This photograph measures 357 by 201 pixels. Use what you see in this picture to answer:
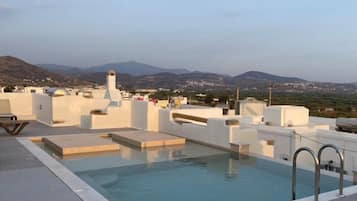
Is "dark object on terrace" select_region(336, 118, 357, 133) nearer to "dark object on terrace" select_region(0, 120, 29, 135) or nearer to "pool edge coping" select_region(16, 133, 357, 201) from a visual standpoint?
"pool edge coping" select_region(16, 133, 357, 201)

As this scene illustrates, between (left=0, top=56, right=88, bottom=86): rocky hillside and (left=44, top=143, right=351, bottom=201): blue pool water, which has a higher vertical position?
(left=0, top=56, right=88, bottom=86): rocky hillside

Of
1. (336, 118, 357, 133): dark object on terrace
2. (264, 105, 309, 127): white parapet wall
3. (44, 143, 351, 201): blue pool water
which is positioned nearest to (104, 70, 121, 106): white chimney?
(264, 105, 309, 127): white parapet wall

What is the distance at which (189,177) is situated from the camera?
6023 millimetres

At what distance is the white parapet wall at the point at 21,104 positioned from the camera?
45.7 ft

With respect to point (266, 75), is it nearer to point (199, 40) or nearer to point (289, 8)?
point (199, 40)

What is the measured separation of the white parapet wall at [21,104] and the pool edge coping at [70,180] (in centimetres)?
736

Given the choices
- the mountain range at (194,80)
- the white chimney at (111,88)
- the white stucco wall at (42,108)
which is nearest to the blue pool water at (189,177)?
the white stucco wall at (42,108)

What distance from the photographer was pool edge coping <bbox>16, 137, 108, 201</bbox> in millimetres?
4344

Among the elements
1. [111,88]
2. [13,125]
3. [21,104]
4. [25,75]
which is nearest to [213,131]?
[13,125]

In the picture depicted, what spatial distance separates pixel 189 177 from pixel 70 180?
1981 millimetres

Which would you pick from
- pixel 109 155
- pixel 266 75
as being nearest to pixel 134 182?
pixel 109 155

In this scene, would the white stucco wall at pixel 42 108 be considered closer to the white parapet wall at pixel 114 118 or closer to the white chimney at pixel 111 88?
the white parapet wall at pixel 114 118

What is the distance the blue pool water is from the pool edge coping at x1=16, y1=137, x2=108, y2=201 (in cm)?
30

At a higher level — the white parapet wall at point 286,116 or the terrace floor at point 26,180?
the white parapet wall at point 286,116
